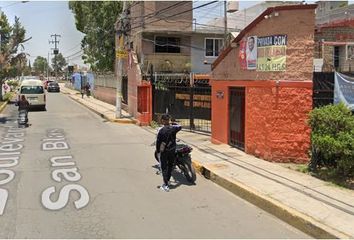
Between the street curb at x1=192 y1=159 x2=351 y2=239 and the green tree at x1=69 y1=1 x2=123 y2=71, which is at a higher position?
the green tree at x1=69 y1=1 x2=123 y2=71

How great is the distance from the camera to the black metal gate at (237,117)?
13727 mm

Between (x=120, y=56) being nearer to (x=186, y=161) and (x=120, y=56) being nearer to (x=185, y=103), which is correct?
(x=185, y=103)

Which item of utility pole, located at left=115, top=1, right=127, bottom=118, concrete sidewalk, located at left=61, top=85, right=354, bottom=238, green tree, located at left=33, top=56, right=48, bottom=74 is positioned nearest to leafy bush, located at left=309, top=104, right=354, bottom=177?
concrete sidewalk, located at left=61, top=85, right=354, bottom=238

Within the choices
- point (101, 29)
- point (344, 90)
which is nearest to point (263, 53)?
point (344, 90)

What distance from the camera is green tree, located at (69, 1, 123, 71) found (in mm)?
46531

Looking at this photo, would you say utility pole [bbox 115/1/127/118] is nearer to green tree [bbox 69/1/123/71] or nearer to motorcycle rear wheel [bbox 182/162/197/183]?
motorcycle rear wheel [bbox 182/162/197/183]

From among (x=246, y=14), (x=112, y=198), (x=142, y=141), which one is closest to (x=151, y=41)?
(x=246, y=14)

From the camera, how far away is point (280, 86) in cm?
1185

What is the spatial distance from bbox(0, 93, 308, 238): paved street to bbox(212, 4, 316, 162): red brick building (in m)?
2.34

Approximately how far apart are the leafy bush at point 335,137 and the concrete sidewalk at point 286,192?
55 centimetres

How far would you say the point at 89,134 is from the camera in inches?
762

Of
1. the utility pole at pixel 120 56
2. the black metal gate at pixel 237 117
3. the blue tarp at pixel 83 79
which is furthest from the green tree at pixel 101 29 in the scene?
the black metal gate at pixel 237 117

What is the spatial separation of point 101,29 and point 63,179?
38.6 meters

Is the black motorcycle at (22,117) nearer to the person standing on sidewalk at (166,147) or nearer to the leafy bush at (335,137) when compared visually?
the person standing on sidewalk at (166,147)
